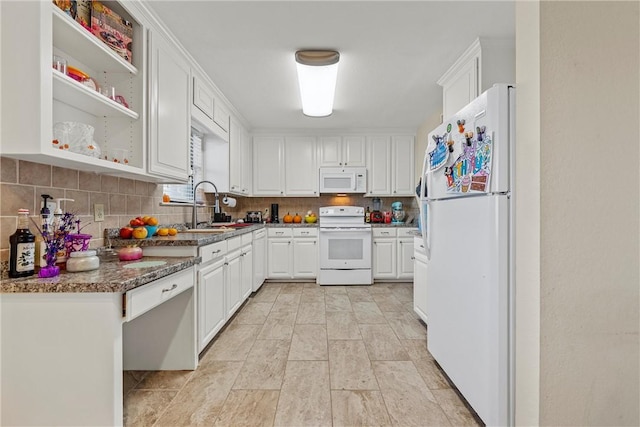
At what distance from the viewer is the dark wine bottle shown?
1254 mm

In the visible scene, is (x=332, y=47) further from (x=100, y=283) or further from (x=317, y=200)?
(x=317, y=200)

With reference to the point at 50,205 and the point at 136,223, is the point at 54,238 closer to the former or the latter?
the point at 50,205

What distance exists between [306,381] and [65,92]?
2092 mm

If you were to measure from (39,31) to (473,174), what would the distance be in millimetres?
1998

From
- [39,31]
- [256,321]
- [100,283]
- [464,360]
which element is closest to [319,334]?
[256,321]

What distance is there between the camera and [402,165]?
4.61m

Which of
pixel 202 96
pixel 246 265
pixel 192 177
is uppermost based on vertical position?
pixel 202 96

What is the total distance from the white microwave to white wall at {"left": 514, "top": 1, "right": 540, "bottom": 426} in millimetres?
3467

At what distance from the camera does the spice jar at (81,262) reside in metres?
1.38

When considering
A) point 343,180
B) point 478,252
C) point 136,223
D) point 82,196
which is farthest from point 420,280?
point 82,196

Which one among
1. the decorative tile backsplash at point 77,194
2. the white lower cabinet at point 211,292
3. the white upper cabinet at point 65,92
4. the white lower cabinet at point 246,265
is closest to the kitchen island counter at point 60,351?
the decorative tile backsplash at point 77,194

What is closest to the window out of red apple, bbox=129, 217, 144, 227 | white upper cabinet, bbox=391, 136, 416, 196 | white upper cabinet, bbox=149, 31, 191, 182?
white upper cabinet, bbox=149, 31, 191, 182

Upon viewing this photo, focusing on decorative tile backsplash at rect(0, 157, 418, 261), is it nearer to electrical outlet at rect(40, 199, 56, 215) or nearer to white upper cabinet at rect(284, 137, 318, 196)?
electrical outlet at rect(40, 199, 56, 215)

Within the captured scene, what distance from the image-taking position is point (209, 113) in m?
2.92
